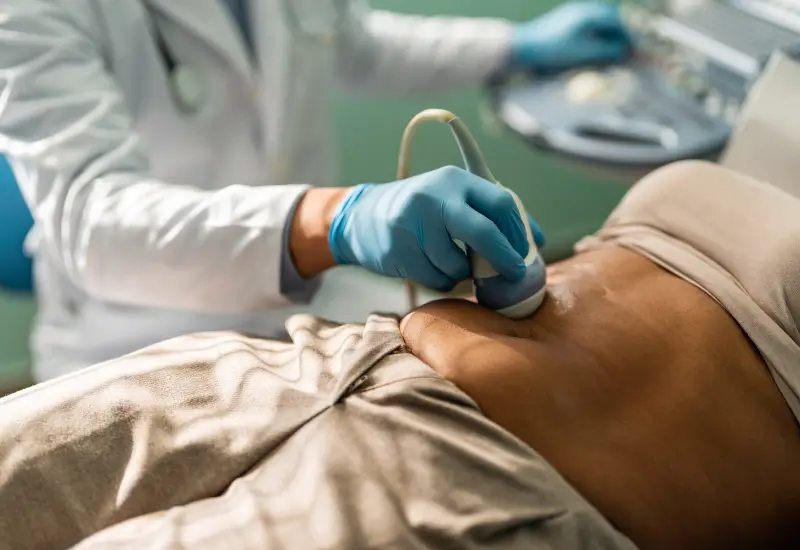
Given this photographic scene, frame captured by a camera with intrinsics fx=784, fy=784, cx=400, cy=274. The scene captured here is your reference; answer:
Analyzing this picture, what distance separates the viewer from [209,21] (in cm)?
103

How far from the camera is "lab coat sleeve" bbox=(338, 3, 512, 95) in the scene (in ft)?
4.47

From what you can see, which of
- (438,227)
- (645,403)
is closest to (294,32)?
(438,227)

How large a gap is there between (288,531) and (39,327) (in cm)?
71

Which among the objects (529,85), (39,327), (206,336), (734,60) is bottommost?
(39,327)

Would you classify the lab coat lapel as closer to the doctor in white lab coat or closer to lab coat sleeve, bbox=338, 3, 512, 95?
the doctor in white lab coat

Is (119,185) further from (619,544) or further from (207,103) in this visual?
(619,544)

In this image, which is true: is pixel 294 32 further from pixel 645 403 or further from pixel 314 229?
pixel 645 403

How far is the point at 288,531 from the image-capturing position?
568mm

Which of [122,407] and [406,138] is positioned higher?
[406,138]

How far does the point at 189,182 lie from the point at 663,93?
2.47 ft

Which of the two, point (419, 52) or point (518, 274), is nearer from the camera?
point (518, 274)

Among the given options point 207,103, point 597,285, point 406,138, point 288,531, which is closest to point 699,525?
point 597,285

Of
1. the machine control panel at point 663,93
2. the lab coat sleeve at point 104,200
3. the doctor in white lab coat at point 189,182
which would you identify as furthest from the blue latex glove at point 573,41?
the lab coat sleeve at point 104,200

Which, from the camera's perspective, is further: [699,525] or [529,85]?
[529,85]
